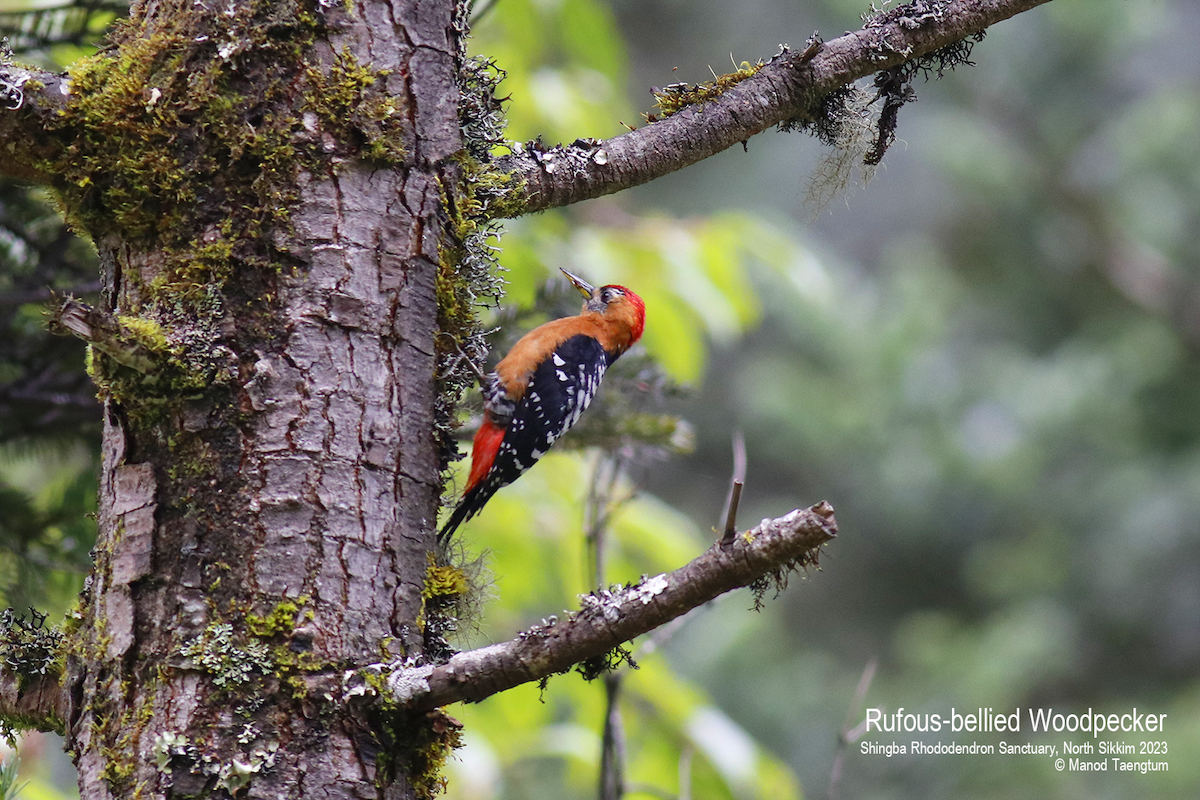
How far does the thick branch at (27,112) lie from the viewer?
192 centimetres

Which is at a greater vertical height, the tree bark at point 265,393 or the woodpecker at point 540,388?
the woodpecker at point 540,388

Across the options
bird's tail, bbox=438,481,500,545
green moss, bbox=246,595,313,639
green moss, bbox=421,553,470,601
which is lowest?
green moss, bbox=246,595,313,639

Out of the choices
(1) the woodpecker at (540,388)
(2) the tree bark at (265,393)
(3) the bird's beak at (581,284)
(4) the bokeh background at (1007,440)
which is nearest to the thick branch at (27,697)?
(2) the tree bark at (265,393)

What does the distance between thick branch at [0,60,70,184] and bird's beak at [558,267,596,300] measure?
6.73ft

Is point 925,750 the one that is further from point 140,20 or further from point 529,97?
point 140,20

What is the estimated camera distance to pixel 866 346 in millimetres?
10008

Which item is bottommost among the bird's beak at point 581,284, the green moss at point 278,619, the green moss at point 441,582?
the green moss at point 278,619

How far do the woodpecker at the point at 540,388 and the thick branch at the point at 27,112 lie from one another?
1.36m

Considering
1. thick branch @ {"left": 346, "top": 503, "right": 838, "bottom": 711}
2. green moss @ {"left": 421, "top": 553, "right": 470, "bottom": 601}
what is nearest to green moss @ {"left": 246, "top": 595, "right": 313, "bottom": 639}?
thick branch @ {"left": 346, "top": 503, "right": 838, "bottom": 711}

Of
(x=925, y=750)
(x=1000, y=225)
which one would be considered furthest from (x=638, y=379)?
(x=1000, y=225)

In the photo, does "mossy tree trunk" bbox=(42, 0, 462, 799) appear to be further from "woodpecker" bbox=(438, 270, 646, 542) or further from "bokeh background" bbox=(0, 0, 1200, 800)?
"bokeh background" bbox=(0, 0, 1200, 800)

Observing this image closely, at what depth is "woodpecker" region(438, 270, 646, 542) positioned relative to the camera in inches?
137

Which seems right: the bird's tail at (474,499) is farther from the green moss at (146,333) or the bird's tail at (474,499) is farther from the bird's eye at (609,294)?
the green moss at (146,333)

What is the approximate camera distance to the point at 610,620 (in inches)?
66.5
